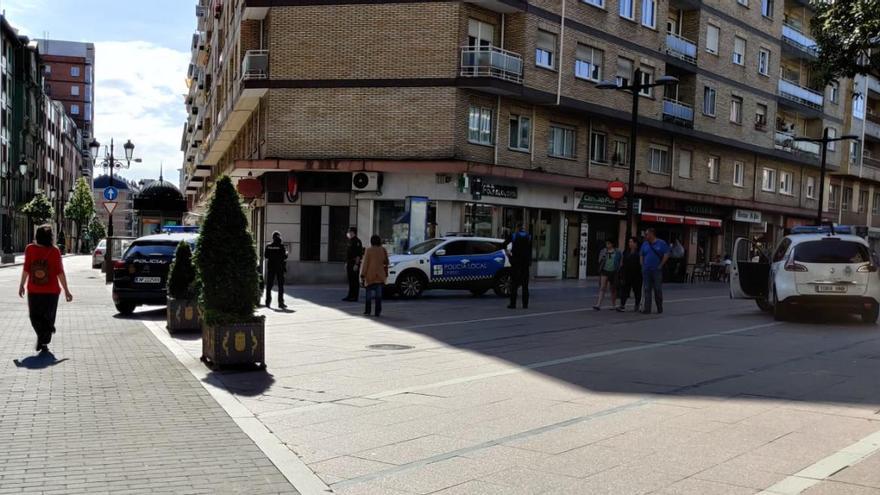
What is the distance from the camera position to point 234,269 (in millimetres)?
9672

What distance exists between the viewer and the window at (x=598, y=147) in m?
33.5

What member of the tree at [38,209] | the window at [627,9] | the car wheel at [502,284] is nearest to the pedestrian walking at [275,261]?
the car wheel at [502,284]

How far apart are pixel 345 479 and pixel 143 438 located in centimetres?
188

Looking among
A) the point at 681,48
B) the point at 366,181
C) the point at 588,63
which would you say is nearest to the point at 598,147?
the point at 588,63

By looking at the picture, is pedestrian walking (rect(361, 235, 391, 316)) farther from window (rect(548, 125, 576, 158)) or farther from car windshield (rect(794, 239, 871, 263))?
window (rect(548, 125, 576, 158))

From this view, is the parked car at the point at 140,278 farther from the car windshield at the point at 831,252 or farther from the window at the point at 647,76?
the window at the point at 647,76

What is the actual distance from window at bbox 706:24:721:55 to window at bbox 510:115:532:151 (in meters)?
13.5

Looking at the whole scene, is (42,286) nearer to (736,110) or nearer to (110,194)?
(110,194)

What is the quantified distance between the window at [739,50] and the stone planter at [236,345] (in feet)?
122

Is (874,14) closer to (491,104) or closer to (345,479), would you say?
(491,104)

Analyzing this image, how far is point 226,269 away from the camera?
31.6 feet

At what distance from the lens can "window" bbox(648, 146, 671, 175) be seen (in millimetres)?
36812

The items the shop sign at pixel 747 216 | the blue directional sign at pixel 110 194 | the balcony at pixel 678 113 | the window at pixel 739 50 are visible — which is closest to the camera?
the blue directional sign at pixel 110 194

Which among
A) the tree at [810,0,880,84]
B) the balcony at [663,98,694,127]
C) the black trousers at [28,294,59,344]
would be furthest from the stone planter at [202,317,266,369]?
the balcony at [663,98,694,127]
